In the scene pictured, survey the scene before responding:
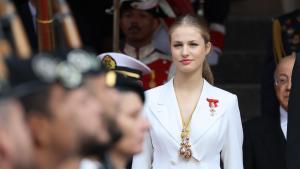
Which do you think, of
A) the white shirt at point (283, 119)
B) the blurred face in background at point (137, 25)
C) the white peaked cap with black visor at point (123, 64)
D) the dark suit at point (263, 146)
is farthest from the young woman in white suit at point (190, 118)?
the blurred face in background at point (137, 25)

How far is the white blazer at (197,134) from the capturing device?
4410mm

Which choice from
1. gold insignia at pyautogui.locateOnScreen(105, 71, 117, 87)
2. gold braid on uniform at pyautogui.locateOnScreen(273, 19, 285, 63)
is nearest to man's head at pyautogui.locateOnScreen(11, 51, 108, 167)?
gold insignia at pyautogui.locateOnScreen(105, 71, 117, 87)

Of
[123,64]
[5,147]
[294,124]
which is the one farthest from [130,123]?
[123,64]

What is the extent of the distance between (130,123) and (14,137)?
1.04 feet

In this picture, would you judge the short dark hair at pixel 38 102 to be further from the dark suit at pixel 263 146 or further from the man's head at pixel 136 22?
the man's head at pixel 136 22

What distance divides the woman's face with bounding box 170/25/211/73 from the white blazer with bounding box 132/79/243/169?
13 cm

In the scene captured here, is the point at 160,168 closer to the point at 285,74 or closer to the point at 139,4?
the point at 285,74

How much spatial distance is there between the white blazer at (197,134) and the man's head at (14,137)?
7.55ft

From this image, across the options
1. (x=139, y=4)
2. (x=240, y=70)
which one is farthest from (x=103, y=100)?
(x=240, y=70)

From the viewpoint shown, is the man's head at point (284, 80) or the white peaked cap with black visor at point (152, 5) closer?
the man's head at point (284, 80)

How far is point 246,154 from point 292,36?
128cm

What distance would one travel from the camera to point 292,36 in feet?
20.0

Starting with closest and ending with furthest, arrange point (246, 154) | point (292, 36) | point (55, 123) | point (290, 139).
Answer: point (55, 123), point (290, 139), point (246, 154), point (292, 36)

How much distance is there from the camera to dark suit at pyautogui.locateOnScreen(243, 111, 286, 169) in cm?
505
